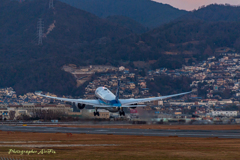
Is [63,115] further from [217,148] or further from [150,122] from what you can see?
[217,148]

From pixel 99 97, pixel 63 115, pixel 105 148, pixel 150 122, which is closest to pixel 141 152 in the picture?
pixel 105 148

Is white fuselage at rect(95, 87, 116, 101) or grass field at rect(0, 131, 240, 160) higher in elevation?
white fuselage at rect(95, 87, 116, 101)

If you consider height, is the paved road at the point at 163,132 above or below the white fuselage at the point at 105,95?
below

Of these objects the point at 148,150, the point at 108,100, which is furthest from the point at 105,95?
the point at 148,150

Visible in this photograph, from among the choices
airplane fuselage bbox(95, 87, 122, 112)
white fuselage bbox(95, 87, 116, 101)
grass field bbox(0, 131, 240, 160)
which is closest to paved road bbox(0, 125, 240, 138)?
airplane fuselage bbox(95, 87, 122, 112)

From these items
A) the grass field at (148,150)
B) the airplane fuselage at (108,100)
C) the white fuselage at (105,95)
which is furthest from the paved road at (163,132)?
the grass field at (148,150)

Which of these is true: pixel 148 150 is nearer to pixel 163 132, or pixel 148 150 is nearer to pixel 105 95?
pixel 163 132

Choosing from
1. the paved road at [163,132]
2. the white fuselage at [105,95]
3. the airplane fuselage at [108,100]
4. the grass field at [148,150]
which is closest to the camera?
the grass field at [148,150]

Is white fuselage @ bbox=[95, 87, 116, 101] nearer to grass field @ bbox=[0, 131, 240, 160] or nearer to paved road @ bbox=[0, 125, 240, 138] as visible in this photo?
paved road @ bbox=[0, 125, 240, 138]

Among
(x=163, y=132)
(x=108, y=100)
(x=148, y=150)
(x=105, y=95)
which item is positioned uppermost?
(x=105, y=95)

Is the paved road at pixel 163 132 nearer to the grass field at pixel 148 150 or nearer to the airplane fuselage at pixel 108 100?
the airplane fuselage at pixel 108 100

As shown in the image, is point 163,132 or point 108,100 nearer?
point 108,100
